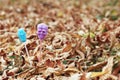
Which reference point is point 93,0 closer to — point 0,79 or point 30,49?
point 30,49

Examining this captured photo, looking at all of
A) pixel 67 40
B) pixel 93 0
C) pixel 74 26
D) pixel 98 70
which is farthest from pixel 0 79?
pixel 93 0

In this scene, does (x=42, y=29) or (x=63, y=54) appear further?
(x=63, y=54)

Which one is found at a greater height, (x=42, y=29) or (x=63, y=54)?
(x=42, y=29)

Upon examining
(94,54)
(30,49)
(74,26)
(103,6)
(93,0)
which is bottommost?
(94,54)

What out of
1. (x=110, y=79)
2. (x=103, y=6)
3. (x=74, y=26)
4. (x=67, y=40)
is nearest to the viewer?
(x=110, y=79)

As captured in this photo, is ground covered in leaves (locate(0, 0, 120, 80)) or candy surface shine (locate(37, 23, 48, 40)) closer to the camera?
ground covered in leaves (locate(0, 0, 120, 80))

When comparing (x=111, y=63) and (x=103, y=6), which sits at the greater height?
(x=103, y=6)

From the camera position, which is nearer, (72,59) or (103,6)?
(72,59)

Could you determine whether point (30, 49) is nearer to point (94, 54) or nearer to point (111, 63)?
point (94, 54)

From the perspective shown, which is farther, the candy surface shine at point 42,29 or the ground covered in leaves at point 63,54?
the candy surface shine at point 42,29

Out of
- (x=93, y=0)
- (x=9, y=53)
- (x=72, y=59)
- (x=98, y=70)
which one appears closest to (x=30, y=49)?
(x=9, y=53)

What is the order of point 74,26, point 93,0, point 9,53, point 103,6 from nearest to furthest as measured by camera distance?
point 9,53 < point 74,26 < point 103,6 < point 93,0
